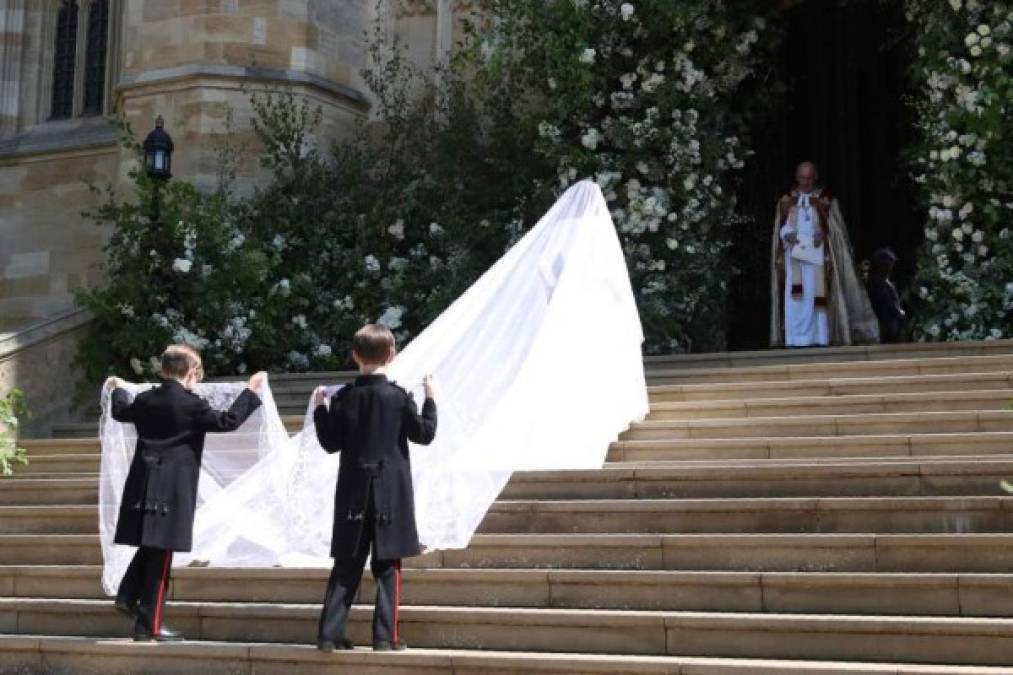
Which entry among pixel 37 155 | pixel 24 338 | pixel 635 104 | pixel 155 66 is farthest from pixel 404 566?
pixel 37 155

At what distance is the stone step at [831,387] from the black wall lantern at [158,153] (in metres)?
5.58

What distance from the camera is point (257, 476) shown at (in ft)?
25.4

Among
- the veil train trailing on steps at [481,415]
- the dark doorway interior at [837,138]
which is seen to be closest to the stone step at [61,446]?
the veil train trailing on steps at [481,415]

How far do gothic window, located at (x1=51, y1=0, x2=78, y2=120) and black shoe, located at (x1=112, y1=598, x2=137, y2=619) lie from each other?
12403 mm

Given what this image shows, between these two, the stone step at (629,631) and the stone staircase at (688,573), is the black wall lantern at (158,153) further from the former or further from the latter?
the stone step at (629,631)

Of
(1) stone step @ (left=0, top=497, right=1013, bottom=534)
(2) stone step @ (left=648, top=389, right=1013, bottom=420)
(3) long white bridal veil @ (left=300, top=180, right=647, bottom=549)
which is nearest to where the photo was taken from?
(1) stone step @ (left=0, top=497, right=1013, bottom=534)

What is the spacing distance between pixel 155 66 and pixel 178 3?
0.67 metres

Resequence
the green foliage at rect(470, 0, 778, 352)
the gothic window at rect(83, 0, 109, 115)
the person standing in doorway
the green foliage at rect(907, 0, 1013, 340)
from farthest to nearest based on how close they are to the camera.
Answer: the gothic window at rect(83, 0, 109, 115)
the green foliage at rect(470, 0, 778, 352)
the person standing in doorway
the green foliage at rect(907, 0, 1013, 340)

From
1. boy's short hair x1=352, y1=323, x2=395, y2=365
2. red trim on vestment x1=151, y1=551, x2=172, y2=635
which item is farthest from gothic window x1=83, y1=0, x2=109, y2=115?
boy's short hair x1=352, y1=323, x2=395, y2=365

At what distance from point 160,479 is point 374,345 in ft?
4.03

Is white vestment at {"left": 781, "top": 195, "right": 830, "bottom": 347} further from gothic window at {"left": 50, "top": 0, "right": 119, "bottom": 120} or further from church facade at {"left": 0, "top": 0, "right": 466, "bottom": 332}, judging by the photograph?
gothic window at {"left": 50, "top": 0, "right": 119, "bottom": 120}

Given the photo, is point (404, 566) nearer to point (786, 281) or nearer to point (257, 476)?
point (257, 476)

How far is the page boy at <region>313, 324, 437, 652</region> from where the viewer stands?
657 cm

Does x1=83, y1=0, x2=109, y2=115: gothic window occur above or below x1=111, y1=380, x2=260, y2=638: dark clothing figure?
above
